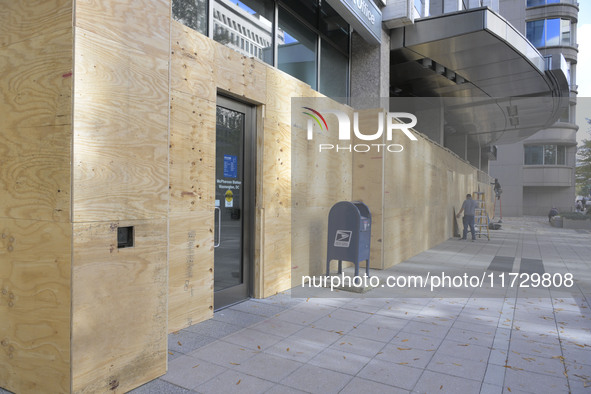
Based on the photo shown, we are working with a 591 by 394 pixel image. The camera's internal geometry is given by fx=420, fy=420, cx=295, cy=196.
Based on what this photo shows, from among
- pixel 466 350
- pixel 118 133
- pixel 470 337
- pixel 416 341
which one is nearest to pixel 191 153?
pixel 118 133

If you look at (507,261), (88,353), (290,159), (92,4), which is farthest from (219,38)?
(507,261)

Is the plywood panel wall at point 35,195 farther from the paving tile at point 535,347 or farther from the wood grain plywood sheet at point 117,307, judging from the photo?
the paving tile at point 535,347

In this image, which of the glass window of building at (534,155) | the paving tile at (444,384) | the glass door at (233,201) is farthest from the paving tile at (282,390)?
the glass window of building at (534,155)

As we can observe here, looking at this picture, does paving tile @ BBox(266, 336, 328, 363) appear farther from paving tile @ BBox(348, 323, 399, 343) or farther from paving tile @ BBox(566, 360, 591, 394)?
paving tile @ BBox(566, 360, 591, 394)

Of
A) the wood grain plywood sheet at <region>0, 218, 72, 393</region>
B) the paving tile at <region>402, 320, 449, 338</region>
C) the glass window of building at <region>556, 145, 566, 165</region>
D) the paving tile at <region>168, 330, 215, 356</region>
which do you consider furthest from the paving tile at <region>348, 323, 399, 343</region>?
the glass window of building at <region>556, 145, 566, 165</region>

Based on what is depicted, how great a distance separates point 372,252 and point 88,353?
6339 mm

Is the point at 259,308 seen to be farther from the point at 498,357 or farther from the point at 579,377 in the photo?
the point at 579,377

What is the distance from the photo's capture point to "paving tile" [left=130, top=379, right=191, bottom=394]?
313cm

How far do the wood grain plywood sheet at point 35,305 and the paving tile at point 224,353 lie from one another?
1.30 meters

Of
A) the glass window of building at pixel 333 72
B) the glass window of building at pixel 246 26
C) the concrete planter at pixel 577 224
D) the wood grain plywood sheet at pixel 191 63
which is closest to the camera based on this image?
the wood grain plywood sheet at pixel 191 63

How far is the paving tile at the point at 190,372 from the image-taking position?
3.31 m

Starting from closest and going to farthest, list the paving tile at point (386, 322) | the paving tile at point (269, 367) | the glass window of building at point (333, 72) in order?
the paving tile at point (269, 367) < the paving tile at point (386, 322) < the glass window of building at point (333, 72)

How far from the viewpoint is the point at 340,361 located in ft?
12.4

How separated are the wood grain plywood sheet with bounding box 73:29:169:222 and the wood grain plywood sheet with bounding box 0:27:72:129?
0.10m
